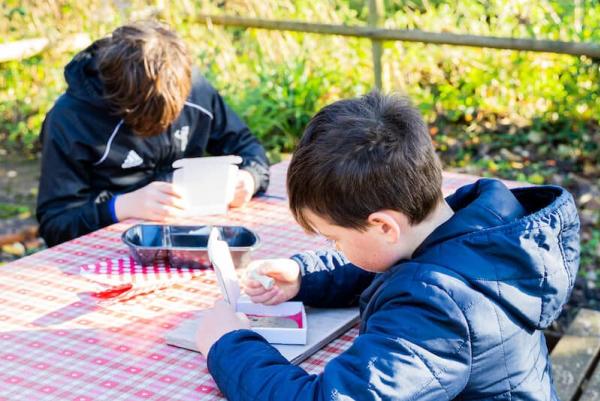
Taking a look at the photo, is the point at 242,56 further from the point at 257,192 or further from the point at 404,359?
the point at 404,359

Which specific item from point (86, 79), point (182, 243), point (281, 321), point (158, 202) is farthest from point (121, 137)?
point (281, 321)

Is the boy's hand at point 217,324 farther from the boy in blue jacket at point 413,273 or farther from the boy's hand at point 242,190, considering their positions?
the boy's hand at point 242,190

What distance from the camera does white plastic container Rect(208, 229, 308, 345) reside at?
1815 millimetres

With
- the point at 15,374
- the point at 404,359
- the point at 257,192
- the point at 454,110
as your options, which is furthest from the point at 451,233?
the point at 454,110

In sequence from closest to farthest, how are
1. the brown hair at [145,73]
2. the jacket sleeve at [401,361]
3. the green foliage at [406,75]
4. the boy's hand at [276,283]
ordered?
1. the jacket sleeve at [401,361]
2. the boy's hand at [276,283]
3. the brown hair at [145,73]
4. the green foliage at [406,75]

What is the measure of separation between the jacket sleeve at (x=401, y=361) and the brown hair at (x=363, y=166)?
174 millimetres

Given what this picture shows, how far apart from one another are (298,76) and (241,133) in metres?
2.68

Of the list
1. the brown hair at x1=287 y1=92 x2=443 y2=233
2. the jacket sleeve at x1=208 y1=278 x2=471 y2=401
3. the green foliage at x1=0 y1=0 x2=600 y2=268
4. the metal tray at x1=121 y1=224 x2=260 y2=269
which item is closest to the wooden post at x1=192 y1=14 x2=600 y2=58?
the green foliage at x1=0 y1=0 x2=600 y2=268

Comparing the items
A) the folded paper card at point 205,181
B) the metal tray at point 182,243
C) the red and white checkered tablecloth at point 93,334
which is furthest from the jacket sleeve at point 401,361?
the folded paper card at point 205,181

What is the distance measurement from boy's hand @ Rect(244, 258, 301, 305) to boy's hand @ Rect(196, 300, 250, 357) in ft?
0.33

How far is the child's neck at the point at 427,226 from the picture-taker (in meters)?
1.65

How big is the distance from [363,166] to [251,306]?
0.52 meters

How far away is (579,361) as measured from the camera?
298 centimetres

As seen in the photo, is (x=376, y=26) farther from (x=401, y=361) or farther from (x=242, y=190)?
(x=401, y=361)
